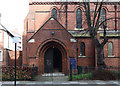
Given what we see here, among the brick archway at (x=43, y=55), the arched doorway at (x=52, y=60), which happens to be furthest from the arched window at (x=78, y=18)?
the brick archway at (x=43, y=55)

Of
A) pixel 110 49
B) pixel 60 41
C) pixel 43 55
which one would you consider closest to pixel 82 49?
pixel 110 49

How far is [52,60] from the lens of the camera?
17.5 m

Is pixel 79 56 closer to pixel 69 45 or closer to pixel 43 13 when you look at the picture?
pixel 69 45

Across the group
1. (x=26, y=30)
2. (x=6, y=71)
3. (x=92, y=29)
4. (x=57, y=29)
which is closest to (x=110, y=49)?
(x=92, y=29)

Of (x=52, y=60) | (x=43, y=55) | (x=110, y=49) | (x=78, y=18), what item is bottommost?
(x=52, y=60)

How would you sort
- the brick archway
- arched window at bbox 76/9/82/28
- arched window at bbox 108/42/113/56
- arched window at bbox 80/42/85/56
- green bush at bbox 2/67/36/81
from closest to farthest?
1. green bush at bbox 2/67/36/81
2. the brick archway
3. arched window at bbox 108/42/113/56
4. arched window at bbox 80/42/85/56
5. arched window at bbox 76/9/82/28

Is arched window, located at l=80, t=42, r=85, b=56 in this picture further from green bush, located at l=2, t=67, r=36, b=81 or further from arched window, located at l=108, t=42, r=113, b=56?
green bush, located at l=2, t=67, r=36, b=81

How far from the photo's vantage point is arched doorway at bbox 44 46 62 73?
1673cm

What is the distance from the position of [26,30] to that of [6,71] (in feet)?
29.5

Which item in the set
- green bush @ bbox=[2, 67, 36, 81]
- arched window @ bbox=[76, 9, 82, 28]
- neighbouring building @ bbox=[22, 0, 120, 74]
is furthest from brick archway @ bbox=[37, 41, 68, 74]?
arched window @ bbox=[76, 9, 82, 28]

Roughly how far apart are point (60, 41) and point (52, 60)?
133 inches

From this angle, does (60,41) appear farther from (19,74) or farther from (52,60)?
(19,74)

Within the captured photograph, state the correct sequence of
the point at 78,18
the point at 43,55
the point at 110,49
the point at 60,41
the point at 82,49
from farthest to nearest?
1. the point at 78,18
2. the point at 82,49
3. the point at 110,49
4. the point at 43,55
5. the point at 60,41

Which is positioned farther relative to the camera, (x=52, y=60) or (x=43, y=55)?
(x=52, y=60)
